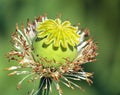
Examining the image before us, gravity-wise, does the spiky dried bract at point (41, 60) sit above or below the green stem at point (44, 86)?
above

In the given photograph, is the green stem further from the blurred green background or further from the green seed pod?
the blurred green background

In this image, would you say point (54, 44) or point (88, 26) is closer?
point (54, 44)

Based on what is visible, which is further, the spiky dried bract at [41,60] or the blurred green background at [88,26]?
the blurred green background at [88,26]

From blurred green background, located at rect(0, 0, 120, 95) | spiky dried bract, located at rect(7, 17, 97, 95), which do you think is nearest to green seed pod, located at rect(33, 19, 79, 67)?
spiky dried bract, located at rect(7, 17, 97, 95)

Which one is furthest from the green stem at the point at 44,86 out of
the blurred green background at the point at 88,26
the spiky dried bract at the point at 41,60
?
the blurred green background at the point at 88,26

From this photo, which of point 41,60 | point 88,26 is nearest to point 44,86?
point 41,60

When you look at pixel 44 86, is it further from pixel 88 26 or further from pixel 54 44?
pixel 88 26

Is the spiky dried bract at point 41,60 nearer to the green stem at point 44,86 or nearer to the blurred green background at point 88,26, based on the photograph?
the green stem at point 44,86
